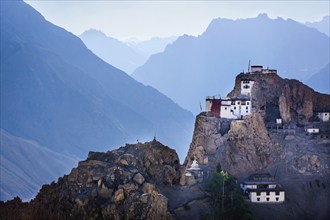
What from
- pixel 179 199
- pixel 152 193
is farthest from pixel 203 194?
pixel 152 193

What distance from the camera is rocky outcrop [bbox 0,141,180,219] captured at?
285 feet

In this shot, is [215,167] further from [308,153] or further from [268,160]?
[308,153]

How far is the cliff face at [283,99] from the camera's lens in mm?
110125

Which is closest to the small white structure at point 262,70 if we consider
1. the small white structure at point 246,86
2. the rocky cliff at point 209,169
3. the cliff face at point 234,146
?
the rocky cliff at point 209,169

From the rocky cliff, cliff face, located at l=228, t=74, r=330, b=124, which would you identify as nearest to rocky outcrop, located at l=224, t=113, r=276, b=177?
the rocky cliff

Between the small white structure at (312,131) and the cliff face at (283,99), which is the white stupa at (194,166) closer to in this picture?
the cliff face at (283,99)

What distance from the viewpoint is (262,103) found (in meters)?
111

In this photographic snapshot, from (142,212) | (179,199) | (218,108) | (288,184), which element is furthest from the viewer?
(218,108)

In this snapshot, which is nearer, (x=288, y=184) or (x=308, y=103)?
(x=288, y=184)

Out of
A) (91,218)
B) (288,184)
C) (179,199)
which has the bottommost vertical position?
(91,218)

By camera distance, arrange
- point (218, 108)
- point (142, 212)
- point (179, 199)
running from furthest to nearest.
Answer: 1. point (218, 108)
2. point (179, 199)
3. point (142, 212)

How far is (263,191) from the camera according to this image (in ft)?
316

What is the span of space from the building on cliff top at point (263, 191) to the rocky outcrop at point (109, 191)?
36.7ft

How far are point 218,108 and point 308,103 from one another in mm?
→ 16657
